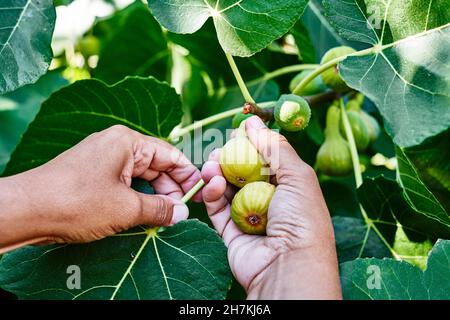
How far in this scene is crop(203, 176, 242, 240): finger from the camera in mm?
1333

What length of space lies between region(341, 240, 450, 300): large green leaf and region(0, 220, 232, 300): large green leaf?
28 cm

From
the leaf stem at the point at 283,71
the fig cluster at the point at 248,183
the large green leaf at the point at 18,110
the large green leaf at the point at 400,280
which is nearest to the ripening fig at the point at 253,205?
the fig cluster at the point at 248,183

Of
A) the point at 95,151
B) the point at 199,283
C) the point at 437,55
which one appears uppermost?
the point at 437,55

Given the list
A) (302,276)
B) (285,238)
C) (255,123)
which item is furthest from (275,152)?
(302,276)

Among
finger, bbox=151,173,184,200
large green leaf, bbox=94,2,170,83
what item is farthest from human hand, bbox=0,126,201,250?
large green leaf, bbox=94,2,170,83

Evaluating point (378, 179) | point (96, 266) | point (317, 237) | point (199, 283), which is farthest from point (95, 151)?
point (378, 179)

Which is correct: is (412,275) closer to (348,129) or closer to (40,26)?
(348,129)

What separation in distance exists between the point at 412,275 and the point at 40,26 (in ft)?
3.31

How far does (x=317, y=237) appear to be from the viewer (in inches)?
46.6

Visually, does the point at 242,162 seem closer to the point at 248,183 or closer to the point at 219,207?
the point at 248,183

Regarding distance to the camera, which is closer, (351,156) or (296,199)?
(296,199)

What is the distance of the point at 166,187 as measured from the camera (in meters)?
1.52

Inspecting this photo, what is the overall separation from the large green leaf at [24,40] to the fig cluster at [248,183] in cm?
48

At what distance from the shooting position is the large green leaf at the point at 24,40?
1301mm
